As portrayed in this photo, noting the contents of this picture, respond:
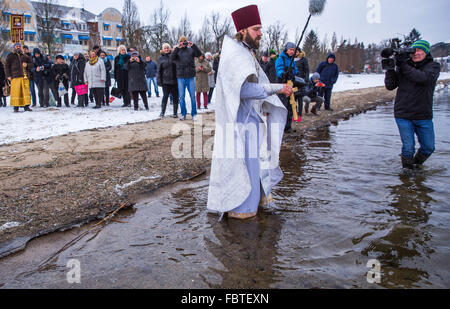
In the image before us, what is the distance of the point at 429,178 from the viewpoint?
470cm

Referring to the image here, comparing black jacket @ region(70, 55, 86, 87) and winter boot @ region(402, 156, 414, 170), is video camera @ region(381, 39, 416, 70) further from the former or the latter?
black jacket @ region(70, 55, 86, 87)

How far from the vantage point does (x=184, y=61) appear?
879 cm

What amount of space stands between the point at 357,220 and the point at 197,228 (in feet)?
5.32

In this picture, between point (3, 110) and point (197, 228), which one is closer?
point (197, 228)

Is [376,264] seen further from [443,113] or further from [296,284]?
[443,113]

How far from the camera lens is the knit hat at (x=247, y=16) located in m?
3.23

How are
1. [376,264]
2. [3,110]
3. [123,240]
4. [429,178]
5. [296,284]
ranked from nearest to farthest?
[296,284] < [376,264] < [123,240] < [429,178] < [3,110]

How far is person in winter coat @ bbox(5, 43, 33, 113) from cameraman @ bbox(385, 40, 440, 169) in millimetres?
10458

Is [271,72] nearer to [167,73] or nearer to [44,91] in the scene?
[167,73]

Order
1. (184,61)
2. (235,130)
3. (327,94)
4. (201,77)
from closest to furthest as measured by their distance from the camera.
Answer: (235,130), (184,61), (201,77), (327,94)

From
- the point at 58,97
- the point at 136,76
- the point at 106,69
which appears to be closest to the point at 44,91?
the point at 58,97

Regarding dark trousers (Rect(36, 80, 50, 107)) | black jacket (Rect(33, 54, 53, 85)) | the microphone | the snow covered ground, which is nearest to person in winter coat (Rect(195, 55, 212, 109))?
the snow covered ground

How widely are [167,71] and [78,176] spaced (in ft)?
17.9
